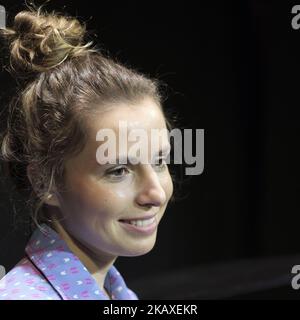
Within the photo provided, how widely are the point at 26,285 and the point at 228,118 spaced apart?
0.74 meters

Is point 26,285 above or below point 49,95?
below

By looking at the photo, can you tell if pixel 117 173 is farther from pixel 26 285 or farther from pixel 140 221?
pixel 26 285

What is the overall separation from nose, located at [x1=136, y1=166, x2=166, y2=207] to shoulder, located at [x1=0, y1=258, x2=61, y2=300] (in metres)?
0.19

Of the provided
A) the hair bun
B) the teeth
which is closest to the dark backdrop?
the hair bun

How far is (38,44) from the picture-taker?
916mm

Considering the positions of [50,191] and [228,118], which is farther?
[228,118]

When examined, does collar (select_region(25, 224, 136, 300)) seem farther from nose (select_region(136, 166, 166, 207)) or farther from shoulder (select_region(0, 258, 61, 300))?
nose (select_region(136, 166, 166, 207))

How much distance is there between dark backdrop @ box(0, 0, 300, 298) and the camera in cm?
129

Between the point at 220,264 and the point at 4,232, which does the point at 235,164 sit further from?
the point at 4,232

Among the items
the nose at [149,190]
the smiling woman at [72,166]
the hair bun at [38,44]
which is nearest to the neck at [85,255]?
the smiling woman at [72,166]

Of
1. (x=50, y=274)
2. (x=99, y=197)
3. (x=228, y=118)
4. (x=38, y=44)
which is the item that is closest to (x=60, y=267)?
(x=50, y=274)

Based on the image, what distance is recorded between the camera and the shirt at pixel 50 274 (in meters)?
0.86

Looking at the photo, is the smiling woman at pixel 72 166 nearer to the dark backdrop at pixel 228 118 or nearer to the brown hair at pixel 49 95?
the brown hair at pixel 49 95
